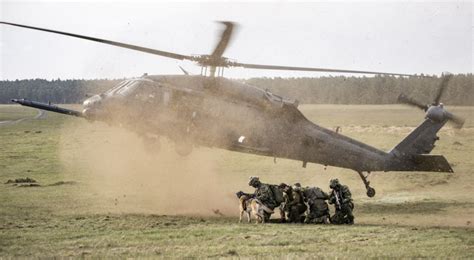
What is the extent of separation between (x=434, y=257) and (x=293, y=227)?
4391 mm

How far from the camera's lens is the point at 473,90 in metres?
95.1

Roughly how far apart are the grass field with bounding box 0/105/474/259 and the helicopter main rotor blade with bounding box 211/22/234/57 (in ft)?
15.2

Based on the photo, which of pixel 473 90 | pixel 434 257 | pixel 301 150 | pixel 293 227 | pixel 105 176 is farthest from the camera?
pixel 473 90

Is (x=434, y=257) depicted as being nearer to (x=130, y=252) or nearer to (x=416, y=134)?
(x=130, y=252)

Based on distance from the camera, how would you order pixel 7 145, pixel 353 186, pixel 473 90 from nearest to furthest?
pixel 353 186, pixel 7 145, pixel 473 90

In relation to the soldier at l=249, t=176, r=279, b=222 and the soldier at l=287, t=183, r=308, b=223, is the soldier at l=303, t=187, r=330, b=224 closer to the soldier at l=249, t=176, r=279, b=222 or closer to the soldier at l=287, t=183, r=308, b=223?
the soldier at l=287, t=183, r=308, b=223

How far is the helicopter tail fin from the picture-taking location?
2145 centimetres

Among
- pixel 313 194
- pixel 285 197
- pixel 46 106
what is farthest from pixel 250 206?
pixel 46 106

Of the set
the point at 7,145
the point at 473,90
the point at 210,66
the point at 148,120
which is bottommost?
the point at 7,145

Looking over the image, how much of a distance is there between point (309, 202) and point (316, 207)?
0.73 ft

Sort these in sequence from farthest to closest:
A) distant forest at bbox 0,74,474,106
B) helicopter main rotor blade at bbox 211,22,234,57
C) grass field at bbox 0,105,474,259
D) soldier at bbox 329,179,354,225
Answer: distant forest at bbox 0,74,474,106
soldier at bbox 329,179,354,225
helicopter main rotor blade at bbox 211,22,234,57
grass field at bbox 0,105,474,259

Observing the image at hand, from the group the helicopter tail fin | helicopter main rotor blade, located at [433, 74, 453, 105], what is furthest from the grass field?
helicopter main rotor blade, located at [433, 74, 453, 105]

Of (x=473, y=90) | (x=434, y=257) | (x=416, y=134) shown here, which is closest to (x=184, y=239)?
(x=434, y=257)

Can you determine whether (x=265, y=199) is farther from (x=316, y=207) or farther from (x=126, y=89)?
(x=126, y=89)
